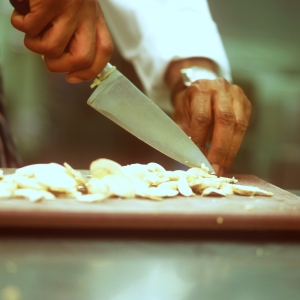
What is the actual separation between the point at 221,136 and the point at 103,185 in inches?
17.1

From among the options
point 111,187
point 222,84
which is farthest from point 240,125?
point 111,187

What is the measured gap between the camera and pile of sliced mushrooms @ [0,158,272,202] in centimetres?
72

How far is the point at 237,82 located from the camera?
2006mm

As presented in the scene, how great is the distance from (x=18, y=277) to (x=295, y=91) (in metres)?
1.74

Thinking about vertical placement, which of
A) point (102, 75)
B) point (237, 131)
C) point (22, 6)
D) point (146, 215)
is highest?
point (22, 6)

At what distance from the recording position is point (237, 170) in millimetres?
2033

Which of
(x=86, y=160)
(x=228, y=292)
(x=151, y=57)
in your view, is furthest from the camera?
(x=86, y=160)

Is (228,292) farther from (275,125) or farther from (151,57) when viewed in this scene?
(275,125)

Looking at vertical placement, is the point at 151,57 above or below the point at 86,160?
above

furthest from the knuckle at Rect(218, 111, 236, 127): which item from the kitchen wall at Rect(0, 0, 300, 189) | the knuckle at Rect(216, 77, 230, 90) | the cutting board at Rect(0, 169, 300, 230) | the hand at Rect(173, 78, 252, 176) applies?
the kitchen wall at Rect(0, 0, 300, 189)

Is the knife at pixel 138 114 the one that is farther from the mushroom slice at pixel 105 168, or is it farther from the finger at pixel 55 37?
the mushroom slice at pixel 105 168

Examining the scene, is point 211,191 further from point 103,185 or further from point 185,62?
point 185,62

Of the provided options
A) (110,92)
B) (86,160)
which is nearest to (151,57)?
(86,160)

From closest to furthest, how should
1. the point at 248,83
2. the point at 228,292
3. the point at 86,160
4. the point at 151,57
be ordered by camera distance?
1. the point at 228,292
2. the point at 151,57
3. the point at 86,160
4. the point at 248,83
